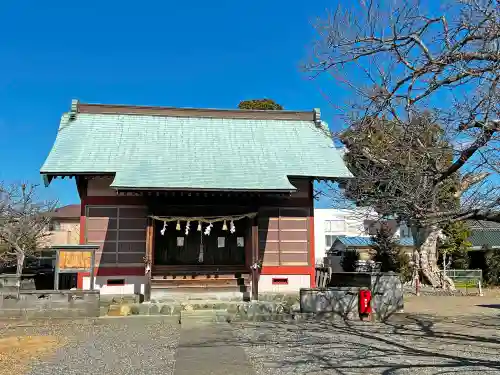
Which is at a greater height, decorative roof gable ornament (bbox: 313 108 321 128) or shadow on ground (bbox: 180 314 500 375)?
decorative roof gable ornament (bbox: 313 108 321 128)

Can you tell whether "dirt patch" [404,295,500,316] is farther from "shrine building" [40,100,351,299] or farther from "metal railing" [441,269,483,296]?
"metal railing" [441,269,483,296]

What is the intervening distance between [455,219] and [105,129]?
1383 centimetres

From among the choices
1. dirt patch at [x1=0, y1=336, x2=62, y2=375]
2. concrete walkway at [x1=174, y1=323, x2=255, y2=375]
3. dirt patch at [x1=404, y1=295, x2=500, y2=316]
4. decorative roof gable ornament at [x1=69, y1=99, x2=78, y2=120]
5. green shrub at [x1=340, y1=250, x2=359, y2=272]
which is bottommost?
dirt patch at [x1=0, y1=336, x2=62, y2=375]

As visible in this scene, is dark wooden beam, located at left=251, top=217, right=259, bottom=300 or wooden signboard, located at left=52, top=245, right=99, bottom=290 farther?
dark wooden beam, located at left=251, top=217, right=259, bottom=300

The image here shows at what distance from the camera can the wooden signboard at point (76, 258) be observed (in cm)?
1350

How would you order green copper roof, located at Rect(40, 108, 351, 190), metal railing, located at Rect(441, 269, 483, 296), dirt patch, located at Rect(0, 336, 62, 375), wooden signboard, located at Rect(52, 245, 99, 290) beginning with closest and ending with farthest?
dirt patch, located at Rect(0, 336, 62, 375)
wooden signboard, located at Rect(52, 245, 99, 290)
green copper roof, located at Rect(40, 108, 351, 190)
metal railing, located at Rect(441, 269, 483, 296)

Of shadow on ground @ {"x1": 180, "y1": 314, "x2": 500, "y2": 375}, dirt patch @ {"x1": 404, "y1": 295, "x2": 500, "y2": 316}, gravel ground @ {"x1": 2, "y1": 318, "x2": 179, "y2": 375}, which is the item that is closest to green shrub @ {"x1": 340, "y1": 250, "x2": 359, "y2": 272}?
dirt patch @ {"x1": 404, "y1": 295, "x2": 500, "y2": 316}

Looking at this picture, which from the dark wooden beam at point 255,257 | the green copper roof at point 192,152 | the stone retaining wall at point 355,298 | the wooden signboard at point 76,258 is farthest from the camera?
the green copper roof at point 192,152

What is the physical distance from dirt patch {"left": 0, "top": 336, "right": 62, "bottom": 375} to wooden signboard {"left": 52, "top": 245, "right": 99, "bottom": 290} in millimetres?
3432

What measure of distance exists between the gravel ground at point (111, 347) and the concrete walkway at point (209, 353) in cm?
21

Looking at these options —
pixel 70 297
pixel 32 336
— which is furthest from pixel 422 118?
pixel 70 297

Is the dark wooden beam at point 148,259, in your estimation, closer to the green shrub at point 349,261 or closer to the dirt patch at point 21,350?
the dirt patch at point 21,350

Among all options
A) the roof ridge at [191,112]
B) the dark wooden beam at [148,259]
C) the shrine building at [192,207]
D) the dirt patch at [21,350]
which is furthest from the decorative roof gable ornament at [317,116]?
the dirt patch at [21,350]

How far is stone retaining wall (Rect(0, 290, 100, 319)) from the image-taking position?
12.7 metres
